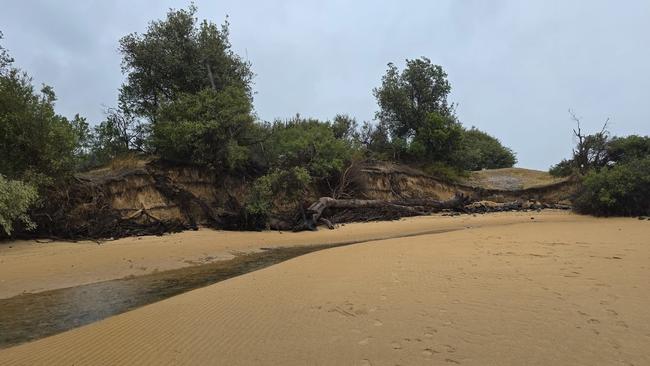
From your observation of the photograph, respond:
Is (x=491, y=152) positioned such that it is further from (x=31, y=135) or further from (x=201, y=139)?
(x=31, y=135)

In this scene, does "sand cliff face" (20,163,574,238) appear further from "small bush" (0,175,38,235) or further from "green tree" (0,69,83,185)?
"small bush" (0,175,38,235)

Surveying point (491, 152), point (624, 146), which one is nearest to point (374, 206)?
point (624, 146)

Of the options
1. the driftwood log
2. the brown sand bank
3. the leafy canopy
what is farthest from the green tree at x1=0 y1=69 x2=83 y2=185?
the driftwood log

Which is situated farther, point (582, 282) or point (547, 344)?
point (582, 282)

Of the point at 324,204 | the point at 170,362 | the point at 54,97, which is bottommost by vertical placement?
the point at 170,362

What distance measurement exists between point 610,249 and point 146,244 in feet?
43.6

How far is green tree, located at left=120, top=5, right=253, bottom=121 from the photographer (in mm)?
23734

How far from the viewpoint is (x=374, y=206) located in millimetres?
24500

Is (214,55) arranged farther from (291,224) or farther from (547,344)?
(547,344)

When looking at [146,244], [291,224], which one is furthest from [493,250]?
[291,224]

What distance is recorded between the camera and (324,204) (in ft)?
71.4

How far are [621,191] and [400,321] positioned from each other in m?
18.9

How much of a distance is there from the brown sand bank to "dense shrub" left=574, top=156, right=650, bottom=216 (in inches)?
257

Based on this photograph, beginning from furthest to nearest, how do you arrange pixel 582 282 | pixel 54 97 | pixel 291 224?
pixel 291 224 < pixel 54 97 < pixel 582 282
